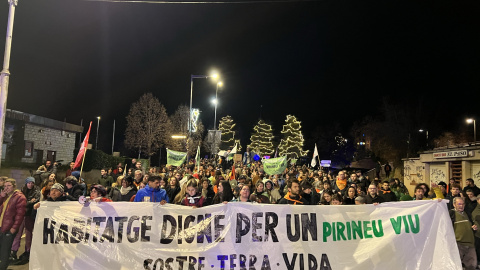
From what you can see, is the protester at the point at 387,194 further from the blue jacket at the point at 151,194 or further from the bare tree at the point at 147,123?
the bare tree at the point at 147,123

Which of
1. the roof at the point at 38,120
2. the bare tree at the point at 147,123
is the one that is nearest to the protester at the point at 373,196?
the roof at the point at 38,120

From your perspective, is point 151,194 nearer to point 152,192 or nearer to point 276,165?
point 152,192

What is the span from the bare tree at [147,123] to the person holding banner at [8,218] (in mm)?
38269

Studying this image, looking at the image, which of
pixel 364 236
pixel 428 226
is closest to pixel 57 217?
pixel 364 236

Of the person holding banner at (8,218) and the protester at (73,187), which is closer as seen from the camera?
the person holding banner at (8,218)

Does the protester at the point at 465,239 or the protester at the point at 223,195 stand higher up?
the protester at the point at 223,195

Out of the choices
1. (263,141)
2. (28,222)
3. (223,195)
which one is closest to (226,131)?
(263,141)

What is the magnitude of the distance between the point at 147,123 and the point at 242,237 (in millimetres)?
40685

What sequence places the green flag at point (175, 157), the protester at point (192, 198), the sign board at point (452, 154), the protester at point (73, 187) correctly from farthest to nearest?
the sign board at point (452, 154) → the green flag at point (175, 157) → the protester at point (73, 187) → the protester at point (192, 198)

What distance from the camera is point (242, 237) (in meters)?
5.66

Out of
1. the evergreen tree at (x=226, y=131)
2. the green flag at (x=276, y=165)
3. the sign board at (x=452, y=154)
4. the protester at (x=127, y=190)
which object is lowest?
the protester at (x=127, y=190)

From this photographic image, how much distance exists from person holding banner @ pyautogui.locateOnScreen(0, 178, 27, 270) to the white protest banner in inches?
39.7

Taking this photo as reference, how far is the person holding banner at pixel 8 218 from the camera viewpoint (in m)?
6.14

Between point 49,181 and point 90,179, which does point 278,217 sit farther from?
point 90,179
